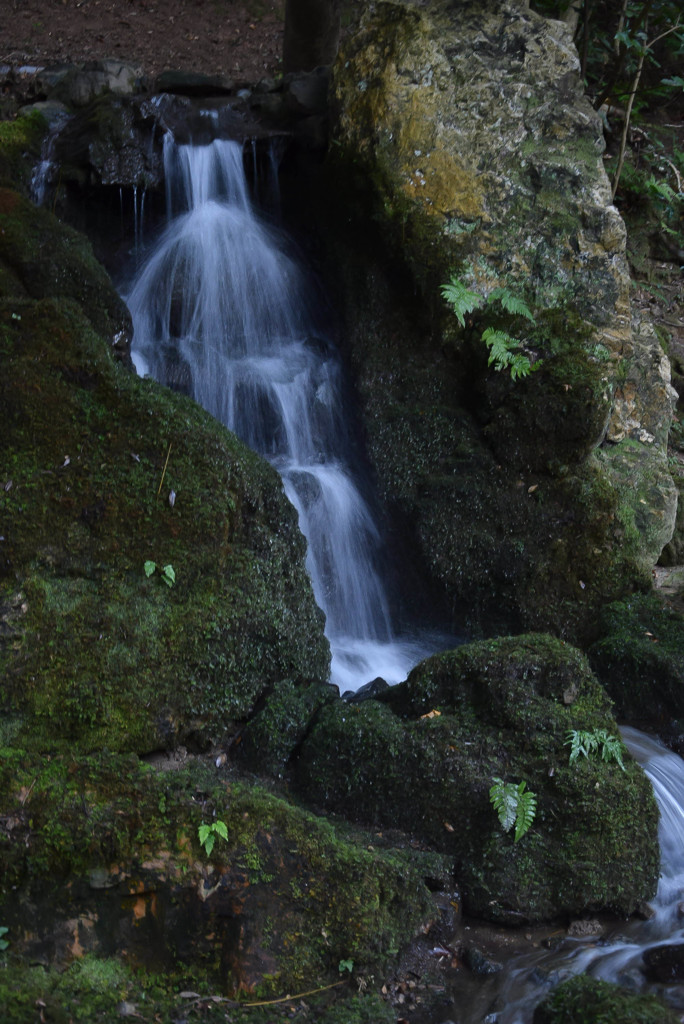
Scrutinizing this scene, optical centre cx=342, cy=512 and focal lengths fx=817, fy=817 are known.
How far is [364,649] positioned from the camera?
20.4 feet

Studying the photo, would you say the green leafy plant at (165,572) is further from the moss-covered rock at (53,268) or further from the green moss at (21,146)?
the green moss at (21,146)

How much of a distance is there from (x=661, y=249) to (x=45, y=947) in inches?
447

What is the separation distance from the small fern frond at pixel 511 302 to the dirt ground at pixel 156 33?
809 cm

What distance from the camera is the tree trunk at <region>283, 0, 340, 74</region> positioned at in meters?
10.3

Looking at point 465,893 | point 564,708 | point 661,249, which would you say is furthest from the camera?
point 661,249

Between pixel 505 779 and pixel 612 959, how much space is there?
891 millimetres

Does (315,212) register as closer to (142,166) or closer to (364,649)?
(142,166)

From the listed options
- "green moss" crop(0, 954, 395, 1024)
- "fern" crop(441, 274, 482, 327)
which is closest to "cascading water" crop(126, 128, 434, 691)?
"fern" crop(441, 274, 482, 327)

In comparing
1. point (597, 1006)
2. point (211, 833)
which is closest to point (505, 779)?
point (597, 1006)

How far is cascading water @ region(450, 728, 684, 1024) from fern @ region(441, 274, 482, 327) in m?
3.70

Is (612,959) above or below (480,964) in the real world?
below

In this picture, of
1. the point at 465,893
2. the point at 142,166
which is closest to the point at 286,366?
the point at 142,166

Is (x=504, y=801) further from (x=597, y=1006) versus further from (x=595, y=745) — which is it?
(x=597, y=1006)

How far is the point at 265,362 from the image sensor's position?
25.2ft
